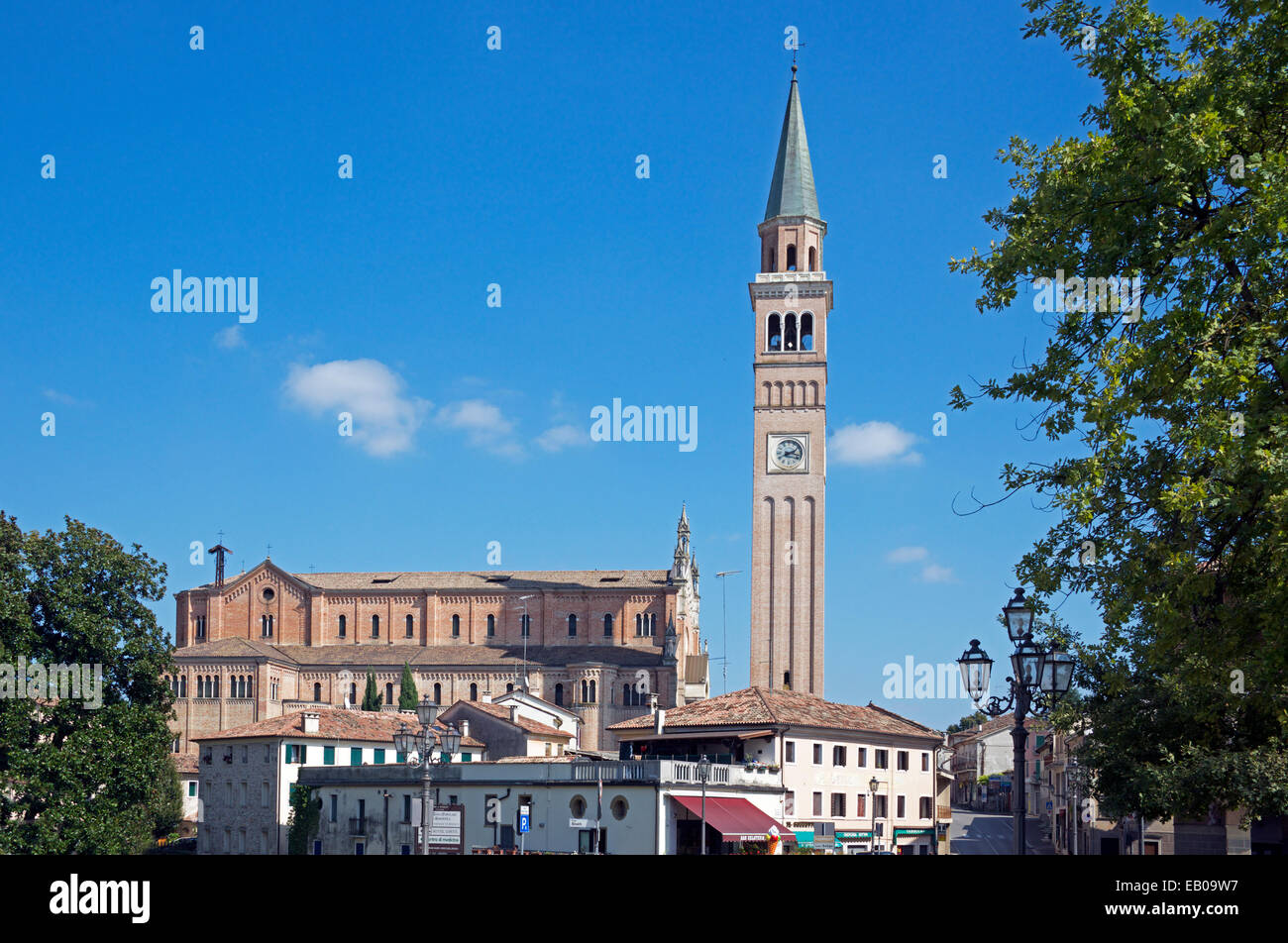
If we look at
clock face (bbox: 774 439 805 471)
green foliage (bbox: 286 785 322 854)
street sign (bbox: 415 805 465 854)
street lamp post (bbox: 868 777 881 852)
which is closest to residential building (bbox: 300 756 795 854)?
green foliage (bbox: 286 785 322 854)

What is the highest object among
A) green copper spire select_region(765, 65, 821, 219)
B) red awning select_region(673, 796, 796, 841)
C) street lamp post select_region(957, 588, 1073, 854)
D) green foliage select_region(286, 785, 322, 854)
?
green copper spire select_region(765, 65, 821, 219)

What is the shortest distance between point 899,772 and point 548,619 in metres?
40.6

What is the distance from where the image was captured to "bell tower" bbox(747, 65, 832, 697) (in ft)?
263

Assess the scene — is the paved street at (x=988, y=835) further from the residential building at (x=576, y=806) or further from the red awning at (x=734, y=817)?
the residential building at (x=576, y=806)

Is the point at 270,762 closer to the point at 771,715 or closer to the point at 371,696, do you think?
the point at 771,715

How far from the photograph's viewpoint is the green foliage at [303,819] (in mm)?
50250

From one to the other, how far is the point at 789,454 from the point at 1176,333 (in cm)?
7147

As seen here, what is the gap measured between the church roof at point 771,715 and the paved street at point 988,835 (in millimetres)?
8592

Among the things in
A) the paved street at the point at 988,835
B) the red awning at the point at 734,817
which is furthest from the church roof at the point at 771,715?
the paved street at the point at 988,835

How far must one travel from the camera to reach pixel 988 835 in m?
69.6

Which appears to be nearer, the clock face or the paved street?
the paved street

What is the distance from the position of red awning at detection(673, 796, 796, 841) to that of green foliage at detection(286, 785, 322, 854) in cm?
1779

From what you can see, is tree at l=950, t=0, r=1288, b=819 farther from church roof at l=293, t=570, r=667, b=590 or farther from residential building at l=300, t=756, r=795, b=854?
church roof at l=293, t=570, r=667, b=590
